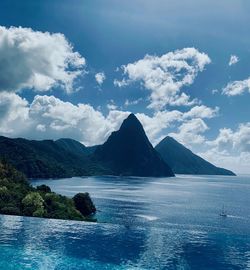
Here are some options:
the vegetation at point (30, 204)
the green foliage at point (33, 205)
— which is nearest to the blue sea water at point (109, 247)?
the green foliage at point (33, 205)

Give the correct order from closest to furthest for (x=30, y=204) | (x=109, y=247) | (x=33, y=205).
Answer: (x=109, y=247)
(x=33, y=205)
(x=30, y=204)

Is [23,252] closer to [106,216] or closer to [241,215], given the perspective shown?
[106,216]

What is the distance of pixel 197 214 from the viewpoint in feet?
534

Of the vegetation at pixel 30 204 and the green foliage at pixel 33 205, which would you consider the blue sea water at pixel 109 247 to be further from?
the vegetation at pixel 30 204

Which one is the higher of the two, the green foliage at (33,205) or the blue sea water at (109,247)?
the green foliage at (33,205)

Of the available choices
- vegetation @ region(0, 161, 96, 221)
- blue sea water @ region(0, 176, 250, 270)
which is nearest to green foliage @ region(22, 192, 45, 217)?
vegetation @ region(0, 161, 96, 221)

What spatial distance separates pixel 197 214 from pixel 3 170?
3246 inches

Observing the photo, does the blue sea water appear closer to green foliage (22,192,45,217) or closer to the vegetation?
green foliage (22,192,45,217)

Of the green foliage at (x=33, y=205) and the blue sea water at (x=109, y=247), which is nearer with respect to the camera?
the blue sea water at (x=109, y=247)

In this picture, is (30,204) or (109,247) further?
(30,204)

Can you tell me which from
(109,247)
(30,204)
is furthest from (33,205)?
(109,247)

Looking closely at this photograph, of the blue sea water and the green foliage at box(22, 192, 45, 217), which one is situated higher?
the green foliage at box(22, 192, 45, 217)

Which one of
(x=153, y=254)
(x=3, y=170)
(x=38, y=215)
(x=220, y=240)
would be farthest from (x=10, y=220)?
(x=3, y=170)

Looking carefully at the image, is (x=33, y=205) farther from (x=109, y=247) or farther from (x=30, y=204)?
(x=109, y=247)
